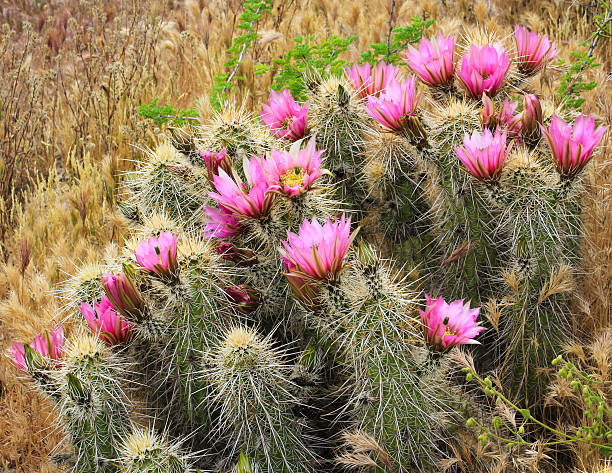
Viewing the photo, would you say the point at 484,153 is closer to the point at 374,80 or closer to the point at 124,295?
the point at 374,80

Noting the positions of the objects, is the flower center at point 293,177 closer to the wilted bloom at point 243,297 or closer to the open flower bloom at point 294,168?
the open flower bloom at point 294,168

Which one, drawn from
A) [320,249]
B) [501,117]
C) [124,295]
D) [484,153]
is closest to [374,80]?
[501,117]

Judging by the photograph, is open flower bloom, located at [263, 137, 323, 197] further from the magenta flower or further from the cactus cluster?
the magenta flower

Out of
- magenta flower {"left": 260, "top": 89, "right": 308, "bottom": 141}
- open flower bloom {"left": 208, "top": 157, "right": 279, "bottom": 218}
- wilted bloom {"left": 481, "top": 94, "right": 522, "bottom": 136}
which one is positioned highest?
wilted bloom {"left": 481, "top": 94, "right": 522, "bottom": 136}

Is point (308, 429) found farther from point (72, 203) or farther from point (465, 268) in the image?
point (72, 203)

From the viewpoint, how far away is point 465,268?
2.44 meters

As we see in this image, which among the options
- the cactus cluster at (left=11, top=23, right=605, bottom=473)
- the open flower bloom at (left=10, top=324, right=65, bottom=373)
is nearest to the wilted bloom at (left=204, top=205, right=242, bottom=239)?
the cactus cluster at (left=11, top=23, right=605, bottom=473)

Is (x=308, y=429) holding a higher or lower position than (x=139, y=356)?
lower

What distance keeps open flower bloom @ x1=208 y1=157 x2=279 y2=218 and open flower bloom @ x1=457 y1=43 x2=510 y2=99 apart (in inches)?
38.7

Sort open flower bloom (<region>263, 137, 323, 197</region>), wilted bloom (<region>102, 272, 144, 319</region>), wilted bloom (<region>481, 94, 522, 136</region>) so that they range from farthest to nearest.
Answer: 1. wilted bloom (<region>481, 94, 522, 136</region>)
2. open flower bloom (<region>263, 137, 323, 197</region>)
3. wilted bloom (<region>102, 272, 144, 319</region>)

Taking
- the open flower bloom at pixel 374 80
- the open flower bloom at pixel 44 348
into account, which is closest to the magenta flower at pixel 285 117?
the open flower bloom at pixel 374 80

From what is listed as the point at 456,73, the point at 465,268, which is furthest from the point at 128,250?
the point at 456,73

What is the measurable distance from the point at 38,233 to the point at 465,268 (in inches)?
109

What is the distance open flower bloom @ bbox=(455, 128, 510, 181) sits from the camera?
7.02ft
